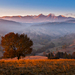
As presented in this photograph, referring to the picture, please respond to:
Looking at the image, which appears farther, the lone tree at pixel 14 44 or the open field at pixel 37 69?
the lone tree at pixel 14 44

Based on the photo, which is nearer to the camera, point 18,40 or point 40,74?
point 40,74

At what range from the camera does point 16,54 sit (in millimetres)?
34312

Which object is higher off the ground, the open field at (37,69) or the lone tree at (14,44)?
the open field at (37,69)

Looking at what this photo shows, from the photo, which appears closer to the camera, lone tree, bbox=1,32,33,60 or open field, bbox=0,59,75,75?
open field, bbox=0,59,75,75

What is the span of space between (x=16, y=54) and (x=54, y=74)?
2622 cm

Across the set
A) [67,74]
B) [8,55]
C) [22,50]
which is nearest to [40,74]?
[67,74]

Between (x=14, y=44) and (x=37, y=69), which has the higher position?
(x=37, y=69)

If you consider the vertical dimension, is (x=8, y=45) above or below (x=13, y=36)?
below

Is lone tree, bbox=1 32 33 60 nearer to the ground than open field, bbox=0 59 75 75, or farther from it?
nearer to the ground

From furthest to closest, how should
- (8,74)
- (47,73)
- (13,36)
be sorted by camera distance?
(13,36) → (47,73) → (8,74)

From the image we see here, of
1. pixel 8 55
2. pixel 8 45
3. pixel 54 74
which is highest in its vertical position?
pixel 54 74

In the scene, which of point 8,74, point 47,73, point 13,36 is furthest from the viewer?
point 13,36

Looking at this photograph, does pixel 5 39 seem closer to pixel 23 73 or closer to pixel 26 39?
pixel 26 39

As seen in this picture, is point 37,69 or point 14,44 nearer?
point 37,69
